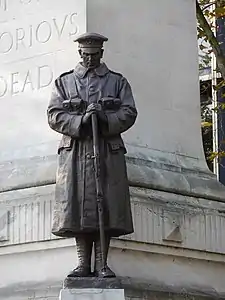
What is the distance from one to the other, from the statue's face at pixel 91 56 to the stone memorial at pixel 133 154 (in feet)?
6.68

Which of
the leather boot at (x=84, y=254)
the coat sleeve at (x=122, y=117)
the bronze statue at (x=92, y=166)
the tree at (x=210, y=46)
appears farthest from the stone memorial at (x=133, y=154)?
the tree at (x=210, y=46)

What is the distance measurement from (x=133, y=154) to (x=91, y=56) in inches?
98.4

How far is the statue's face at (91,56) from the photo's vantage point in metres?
10.8

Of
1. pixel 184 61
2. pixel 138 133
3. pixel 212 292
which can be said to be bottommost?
pixel 212 292

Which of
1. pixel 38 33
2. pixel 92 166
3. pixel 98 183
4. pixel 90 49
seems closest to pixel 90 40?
pixel 90 49

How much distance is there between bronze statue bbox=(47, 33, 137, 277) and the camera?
10281mm

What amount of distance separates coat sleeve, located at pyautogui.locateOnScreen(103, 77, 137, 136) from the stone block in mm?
1449

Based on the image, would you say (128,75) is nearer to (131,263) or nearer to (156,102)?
(156,102)

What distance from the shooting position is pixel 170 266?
1302 centimetres

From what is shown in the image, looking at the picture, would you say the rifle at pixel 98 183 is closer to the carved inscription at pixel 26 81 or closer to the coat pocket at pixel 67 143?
the coat pocket at pixel 67 143

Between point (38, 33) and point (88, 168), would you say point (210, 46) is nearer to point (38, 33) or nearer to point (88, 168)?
point (38, 33)

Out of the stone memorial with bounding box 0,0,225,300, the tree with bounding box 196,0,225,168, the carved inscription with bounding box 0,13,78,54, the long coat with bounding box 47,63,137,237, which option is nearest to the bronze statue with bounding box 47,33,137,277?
the long coat with bounding box 47,63,137,237

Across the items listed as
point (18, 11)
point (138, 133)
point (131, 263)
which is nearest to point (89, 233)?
point (131, 263)

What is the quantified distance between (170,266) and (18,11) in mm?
3506
